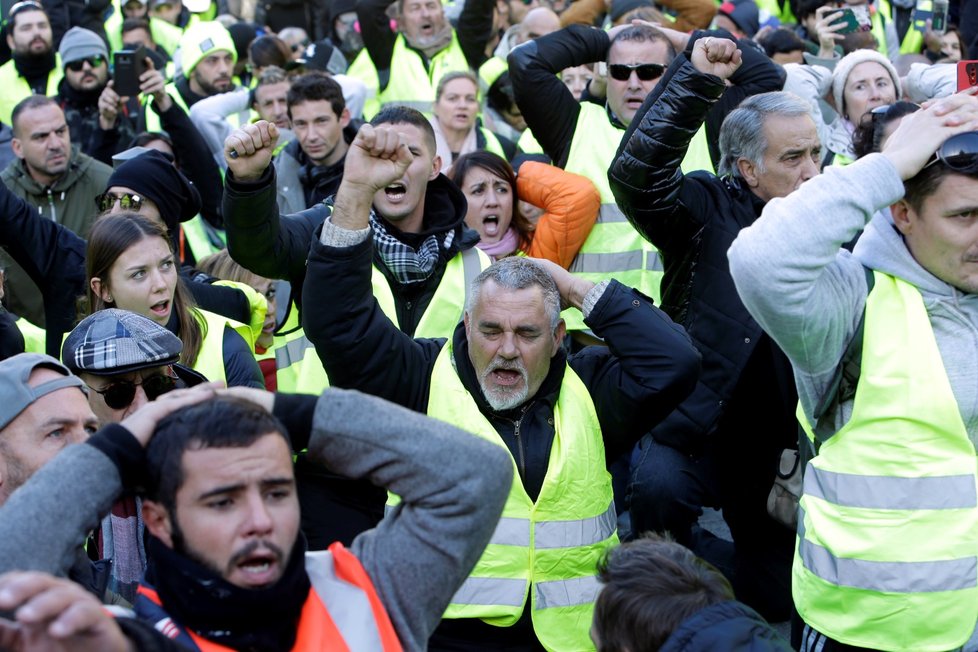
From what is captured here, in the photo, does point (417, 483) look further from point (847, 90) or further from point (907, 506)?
point (847, 90)

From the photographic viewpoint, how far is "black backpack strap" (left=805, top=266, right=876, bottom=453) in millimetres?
3529

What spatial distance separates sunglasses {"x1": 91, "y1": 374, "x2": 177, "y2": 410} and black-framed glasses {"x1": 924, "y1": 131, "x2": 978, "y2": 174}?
2.38m

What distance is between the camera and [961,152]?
3443 millimetres

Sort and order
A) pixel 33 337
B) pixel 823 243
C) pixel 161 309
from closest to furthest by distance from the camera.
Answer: pixel 823 243
pixel 161 309
pixel 33 337

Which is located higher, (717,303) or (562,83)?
(562,83)

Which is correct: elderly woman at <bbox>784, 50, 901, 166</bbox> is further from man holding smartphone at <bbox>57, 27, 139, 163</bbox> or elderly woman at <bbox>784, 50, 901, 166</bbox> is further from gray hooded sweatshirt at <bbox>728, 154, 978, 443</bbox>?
man holding smartphone at <bbox>57, 27, 139, 163</bbox>

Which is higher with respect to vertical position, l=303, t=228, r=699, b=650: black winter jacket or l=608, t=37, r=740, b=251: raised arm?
l=608, t=37, r=740, b=251: raised arm

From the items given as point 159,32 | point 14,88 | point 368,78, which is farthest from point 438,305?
point 159,32

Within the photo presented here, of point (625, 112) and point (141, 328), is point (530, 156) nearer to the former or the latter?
point (625, 112)

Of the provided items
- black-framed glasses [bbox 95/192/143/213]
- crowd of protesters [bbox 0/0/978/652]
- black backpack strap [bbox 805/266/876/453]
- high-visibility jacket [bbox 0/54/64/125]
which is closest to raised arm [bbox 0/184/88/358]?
crowd of protesters [bbox 0/0/978/652]

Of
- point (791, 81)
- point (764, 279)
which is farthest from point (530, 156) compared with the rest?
point (764, 279)

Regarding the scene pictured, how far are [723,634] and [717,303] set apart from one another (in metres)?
2.44

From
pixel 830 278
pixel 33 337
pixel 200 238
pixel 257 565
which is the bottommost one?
pixel 200 238

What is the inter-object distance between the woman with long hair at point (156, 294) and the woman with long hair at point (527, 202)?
169 centimetres
